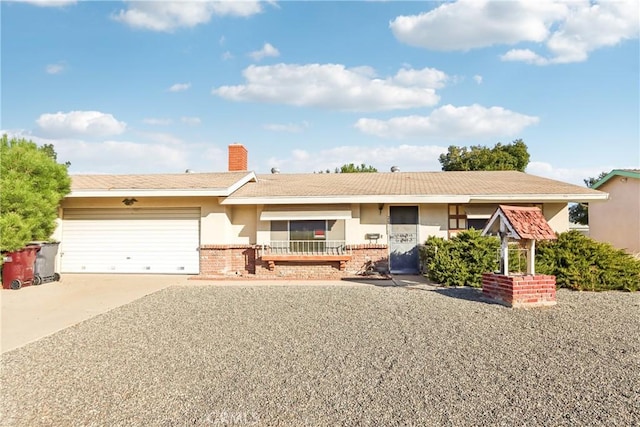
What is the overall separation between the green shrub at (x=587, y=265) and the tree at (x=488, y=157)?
23.1 metres

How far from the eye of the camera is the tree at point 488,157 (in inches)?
1315

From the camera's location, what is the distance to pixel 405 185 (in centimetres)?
1578

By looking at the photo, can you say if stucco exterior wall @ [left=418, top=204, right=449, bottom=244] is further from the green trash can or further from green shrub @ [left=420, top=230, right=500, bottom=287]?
the green trash can

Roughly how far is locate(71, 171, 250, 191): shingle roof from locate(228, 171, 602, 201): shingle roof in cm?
83

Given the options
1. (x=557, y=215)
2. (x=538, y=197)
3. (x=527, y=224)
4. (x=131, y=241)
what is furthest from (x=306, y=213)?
(x=557, y=215)

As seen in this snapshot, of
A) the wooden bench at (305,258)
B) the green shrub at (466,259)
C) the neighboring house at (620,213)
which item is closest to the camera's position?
the green shrub at (466,259)

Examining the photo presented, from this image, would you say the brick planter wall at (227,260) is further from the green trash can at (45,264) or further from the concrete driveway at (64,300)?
the green trash can at (45,264)

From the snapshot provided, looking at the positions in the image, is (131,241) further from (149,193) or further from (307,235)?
(307,235)

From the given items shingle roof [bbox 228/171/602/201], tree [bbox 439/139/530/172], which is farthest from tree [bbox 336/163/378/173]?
shingle roof [bbox 228/171/602/201]

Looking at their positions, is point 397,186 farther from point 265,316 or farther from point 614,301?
point 265,316

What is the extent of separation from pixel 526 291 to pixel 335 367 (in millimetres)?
5478

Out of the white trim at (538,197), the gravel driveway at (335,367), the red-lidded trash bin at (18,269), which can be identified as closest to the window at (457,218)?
the white trim at (538,197)

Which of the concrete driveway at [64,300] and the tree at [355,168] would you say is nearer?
the concrete driveway at [64,300]

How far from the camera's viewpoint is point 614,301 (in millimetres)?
9273
